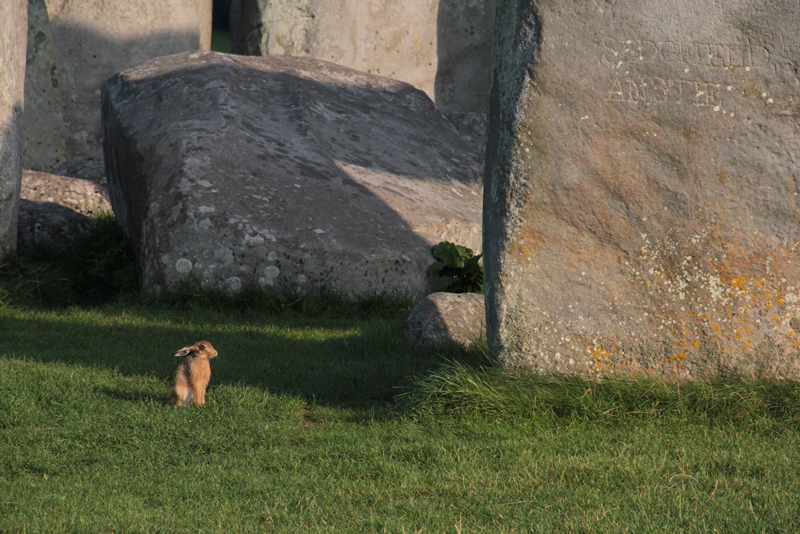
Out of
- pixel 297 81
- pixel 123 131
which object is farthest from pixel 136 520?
pixel 297 81

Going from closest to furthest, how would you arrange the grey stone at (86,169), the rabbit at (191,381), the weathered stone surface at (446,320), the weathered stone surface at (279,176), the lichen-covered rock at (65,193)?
the rabbit at (191,381) → the weathered stone surface at (446,320) → the weathered stone surface at (279,176) → the lichen-covered rock at (65,193) → the grey stone at (86,169)

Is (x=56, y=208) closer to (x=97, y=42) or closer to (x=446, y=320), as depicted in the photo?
(x=446, y=320)

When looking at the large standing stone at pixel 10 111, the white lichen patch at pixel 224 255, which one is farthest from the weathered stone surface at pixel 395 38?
the white lichen patch at pixel 224 255

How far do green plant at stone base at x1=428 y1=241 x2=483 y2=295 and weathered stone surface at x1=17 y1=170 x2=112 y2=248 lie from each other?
143 inches

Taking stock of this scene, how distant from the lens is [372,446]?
11.6ft

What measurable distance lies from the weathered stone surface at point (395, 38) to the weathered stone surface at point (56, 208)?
490cm

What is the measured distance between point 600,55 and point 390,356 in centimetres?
229

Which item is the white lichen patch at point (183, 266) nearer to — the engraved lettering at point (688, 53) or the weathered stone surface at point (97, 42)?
the engraved lettering at point (688, 53)

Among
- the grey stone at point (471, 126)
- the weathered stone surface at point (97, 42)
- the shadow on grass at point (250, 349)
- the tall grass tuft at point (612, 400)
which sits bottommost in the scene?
the shadow on grass at point (250, 349)

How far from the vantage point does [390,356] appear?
506 centimetres

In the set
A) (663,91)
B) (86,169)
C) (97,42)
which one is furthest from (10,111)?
(97,42)

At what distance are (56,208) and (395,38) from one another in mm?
7736

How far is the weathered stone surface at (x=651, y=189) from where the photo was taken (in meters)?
3.88

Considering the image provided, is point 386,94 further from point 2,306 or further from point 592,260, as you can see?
point 592,260
